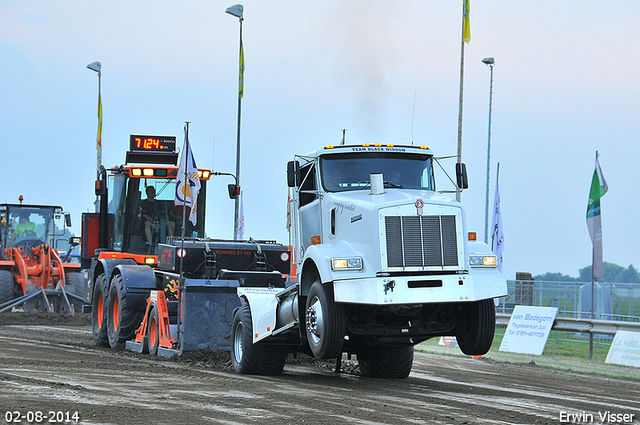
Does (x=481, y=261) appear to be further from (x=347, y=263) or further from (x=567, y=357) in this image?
(x=567, y=357)

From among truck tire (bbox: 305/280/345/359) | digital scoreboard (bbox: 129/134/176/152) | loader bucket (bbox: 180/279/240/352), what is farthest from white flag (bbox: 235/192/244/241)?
truck tire (bbox: 305/280/345/359)

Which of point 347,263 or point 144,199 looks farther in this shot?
point 144,199

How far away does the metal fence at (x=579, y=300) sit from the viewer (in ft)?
73.9

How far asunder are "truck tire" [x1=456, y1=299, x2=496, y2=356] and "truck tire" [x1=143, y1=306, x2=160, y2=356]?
257 inches

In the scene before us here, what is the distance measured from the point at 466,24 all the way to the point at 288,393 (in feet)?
79.1

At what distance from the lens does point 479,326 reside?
439 inches

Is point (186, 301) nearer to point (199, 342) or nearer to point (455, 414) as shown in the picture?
point (199, 342)

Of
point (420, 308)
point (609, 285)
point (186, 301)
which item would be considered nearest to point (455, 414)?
point (420, 308)

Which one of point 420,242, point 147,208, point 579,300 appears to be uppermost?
point 147,208

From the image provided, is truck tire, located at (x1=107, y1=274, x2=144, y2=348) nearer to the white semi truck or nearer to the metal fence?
the white semi truck

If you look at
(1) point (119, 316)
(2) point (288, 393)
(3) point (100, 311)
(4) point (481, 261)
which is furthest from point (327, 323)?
(3) point (100, 311)

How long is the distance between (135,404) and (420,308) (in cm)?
381

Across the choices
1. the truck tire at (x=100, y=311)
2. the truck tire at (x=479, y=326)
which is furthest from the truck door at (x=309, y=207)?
the truck tire at (x=100, y=311)

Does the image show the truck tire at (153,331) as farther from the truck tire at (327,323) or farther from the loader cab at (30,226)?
the loader cab at (30,226)
